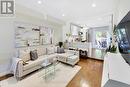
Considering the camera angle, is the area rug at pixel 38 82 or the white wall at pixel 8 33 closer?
the area rug at pixel 38 82

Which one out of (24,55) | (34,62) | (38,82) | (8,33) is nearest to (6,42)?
(8,33)

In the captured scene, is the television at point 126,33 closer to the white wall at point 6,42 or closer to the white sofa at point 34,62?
the white sofa at point 34,62

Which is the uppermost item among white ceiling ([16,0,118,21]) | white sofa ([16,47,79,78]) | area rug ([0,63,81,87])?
white ceiling ([16,0,118,21])

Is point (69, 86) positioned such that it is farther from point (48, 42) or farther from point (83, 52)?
point (83, 52)

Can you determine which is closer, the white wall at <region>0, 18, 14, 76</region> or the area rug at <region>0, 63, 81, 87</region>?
the area rug at <region>0, 63, 81, 87</region>

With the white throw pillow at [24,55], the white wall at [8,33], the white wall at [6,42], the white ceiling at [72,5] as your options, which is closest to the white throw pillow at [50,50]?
the white throw pillow at [24,55]

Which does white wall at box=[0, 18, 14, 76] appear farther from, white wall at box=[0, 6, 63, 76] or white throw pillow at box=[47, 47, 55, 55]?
white throw pillow at box=[47, 47, 55, 55]

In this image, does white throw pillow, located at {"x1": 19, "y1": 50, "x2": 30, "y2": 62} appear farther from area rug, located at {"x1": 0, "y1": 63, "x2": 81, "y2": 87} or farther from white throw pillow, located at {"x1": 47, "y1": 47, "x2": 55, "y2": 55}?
white throw pillow, located at {"x1": 47, "y1": 47, "x2": 55, "y2": 55}

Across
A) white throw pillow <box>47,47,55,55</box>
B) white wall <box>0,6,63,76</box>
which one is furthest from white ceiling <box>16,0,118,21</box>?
white throw pillow <box>47,47,55,55</box>

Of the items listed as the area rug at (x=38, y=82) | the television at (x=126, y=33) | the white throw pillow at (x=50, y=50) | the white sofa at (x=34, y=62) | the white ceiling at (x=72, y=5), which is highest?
the white ceiling at (x=72, y=5)

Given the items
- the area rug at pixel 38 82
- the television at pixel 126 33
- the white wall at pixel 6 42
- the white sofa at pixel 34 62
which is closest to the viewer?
the television at pixel 126 33

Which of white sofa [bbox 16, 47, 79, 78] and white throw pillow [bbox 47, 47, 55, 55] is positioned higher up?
white throw pillow [bbox 47, 47, 55, 55]

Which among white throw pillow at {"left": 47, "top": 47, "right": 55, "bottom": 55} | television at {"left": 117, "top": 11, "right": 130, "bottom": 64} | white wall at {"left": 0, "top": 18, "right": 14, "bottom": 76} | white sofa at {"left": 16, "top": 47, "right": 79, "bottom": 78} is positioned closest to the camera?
television at {"left": 117, "top": 11, "right": 130, "bottom": 64}

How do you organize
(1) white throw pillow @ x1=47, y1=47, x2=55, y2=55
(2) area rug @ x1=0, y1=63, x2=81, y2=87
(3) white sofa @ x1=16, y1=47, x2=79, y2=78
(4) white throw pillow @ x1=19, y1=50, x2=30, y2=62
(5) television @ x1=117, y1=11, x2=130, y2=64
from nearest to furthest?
(5) television @ x1=117, y1=11, x2=130, y2=64, (2) area rug @ x1=0, y1=63, x2=81, y2=87, (3) white sofa @ x1=16, y1=47, x2=79, y2=78, (4) white throw pillow @ x1=19, y1=50, x2=30, y2=62, (1) white throw pillow @ x1=47, y1=47, x2=55, y2=55
